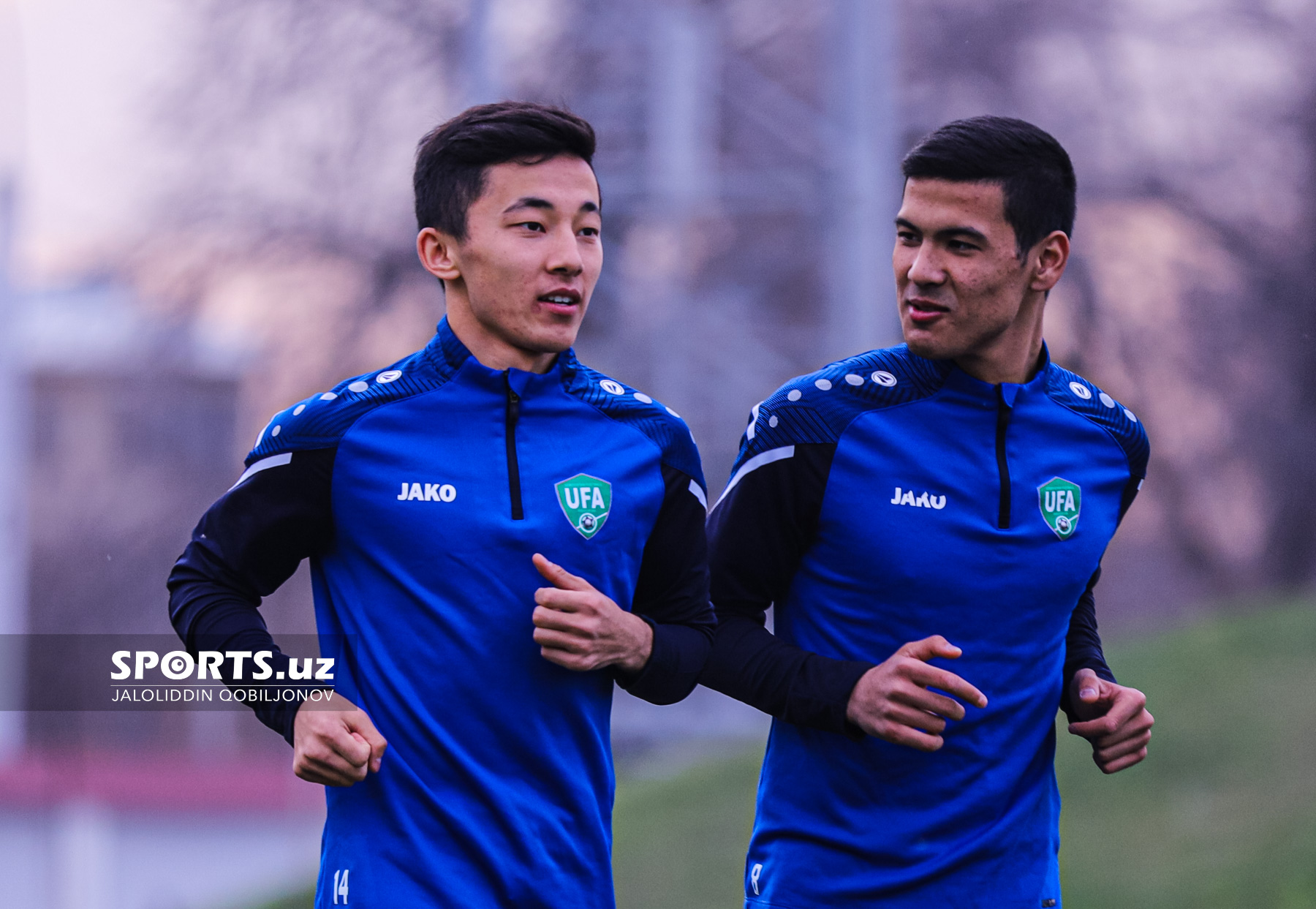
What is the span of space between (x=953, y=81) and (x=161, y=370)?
7.50 metres

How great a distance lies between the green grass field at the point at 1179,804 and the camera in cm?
762

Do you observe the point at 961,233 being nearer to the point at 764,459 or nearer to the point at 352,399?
the point at 764,459

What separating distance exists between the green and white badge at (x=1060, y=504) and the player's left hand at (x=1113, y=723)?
0.30 meters

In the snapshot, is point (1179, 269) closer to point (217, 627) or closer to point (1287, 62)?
point (1287, 62)

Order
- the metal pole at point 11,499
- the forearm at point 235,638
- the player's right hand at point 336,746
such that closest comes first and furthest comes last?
the player's right hand at point 336,746 → the forearm at point 235,638 → the metal pole at point 11,499

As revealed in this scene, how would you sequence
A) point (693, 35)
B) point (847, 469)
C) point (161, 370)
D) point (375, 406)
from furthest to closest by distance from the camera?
point (161, 370) < point (693, 35) < point (847, 469) < point (375, 406)

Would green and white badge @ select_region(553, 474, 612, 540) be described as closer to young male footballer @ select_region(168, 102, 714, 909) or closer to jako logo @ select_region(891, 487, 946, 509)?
young male footballer @ select_region(168, 102, 714, 909)

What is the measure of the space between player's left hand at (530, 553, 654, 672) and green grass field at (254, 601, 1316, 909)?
17.9ft

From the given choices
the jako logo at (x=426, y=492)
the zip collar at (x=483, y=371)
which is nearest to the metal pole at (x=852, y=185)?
the zip collar at (x=483, y=371)

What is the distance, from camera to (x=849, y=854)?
293cm

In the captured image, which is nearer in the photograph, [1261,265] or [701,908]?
[701,908]

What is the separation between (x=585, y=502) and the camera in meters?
2.78

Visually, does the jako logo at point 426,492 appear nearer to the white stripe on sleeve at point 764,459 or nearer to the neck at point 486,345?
the neck at point 486,345

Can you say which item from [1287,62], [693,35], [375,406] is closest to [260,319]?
[693,35]
